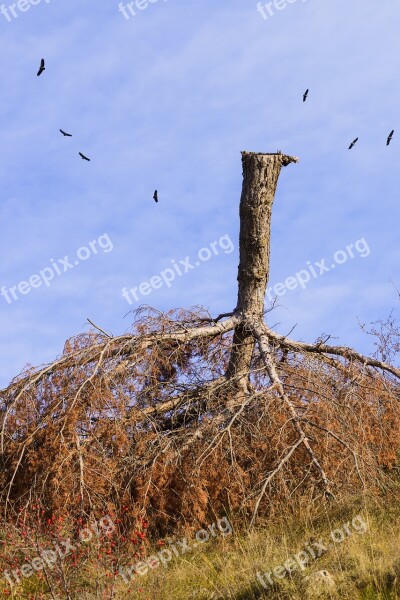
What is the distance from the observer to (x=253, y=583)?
23.0 ft

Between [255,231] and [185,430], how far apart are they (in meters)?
3.26

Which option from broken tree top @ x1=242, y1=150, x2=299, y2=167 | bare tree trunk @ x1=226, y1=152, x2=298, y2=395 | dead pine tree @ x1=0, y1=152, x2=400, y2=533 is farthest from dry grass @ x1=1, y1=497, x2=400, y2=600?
broken tree top @ x1=242, y1=150, x2=299, y2=167

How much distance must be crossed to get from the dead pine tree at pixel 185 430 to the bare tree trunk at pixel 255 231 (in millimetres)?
478

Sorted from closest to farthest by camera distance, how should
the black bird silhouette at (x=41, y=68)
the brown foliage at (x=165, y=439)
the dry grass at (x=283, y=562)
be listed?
the dry grass at (x=283, y=562)
the brown foliage at (x=165, y=439)
the black bird silhouette at (x=41, y=68)

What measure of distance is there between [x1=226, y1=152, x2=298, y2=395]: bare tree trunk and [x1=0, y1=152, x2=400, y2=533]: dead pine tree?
48cm

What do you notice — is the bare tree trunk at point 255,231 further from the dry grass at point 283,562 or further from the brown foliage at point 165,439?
the dry grass at point 283,562

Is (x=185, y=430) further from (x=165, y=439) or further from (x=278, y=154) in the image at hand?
(x=278, y=154)

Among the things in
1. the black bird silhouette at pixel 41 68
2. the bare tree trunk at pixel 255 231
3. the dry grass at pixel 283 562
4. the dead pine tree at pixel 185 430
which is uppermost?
the black bird silhouette at pixel 41 68

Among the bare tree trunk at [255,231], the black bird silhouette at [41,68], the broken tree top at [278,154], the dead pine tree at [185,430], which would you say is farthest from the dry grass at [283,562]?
the black bird silhouette at [41,68]

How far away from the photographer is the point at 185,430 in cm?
945

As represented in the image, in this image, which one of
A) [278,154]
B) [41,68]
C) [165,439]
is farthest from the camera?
[278,154]

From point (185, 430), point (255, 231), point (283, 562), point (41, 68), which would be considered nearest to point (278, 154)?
point (255, 231)

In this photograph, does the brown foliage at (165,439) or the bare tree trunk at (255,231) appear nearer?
the brown foliage at (165,439)

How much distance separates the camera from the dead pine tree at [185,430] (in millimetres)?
8812
